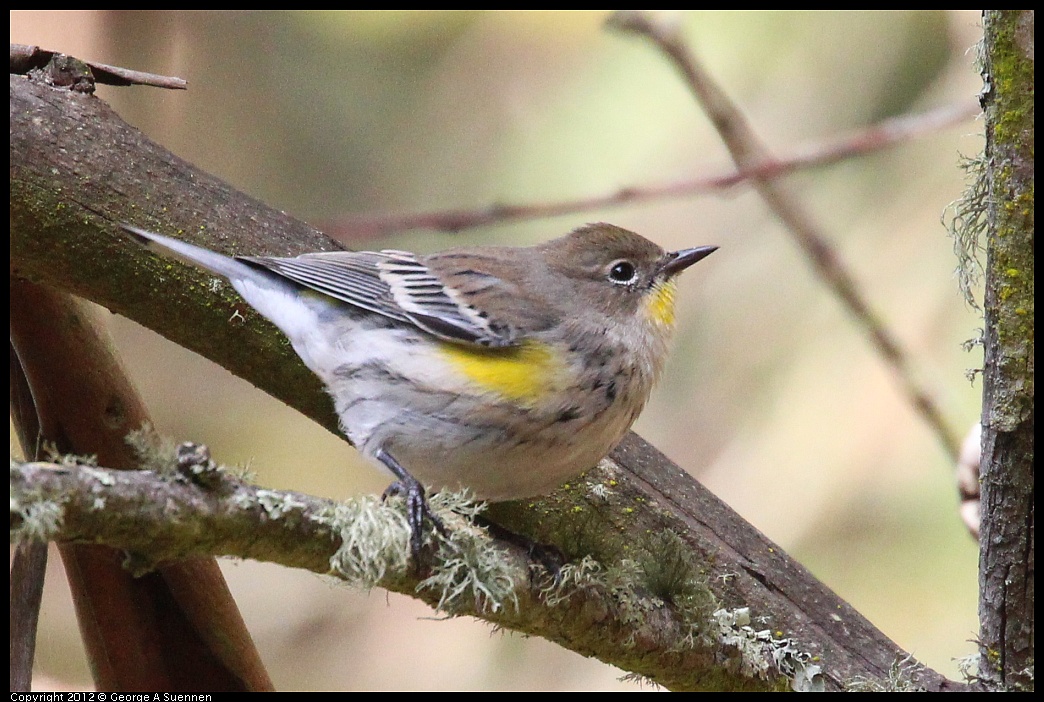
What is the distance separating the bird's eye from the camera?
3338 mm

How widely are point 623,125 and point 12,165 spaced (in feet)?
10.7

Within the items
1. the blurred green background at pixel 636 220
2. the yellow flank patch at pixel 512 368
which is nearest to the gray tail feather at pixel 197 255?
the yellow flank patch at pixel 512 368

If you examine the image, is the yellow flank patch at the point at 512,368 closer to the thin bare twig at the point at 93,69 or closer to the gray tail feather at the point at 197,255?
the gray tail feather at the point at 197,255

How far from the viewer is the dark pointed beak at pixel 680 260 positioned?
3.29m

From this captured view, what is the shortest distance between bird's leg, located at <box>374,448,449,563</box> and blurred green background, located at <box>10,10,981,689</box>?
5.74 ft

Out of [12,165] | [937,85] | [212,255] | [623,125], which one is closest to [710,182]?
[623,125]

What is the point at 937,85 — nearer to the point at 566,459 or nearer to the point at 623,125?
the point at 623,125

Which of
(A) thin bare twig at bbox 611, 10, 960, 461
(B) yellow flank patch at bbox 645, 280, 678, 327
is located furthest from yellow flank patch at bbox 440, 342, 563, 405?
(A) thin bare twig at bbox 611, 10, 960, 461

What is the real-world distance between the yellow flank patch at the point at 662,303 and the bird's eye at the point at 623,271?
→ 0.27 ft

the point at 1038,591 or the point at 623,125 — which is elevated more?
the point at 623,125

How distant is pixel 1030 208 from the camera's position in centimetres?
213

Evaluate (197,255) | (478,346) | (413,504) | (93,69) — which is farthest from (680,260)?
(93,69)

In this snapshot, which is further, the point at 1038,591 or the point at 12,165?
the point at 12,165

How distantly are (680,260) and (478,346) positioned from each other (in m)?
0.84
